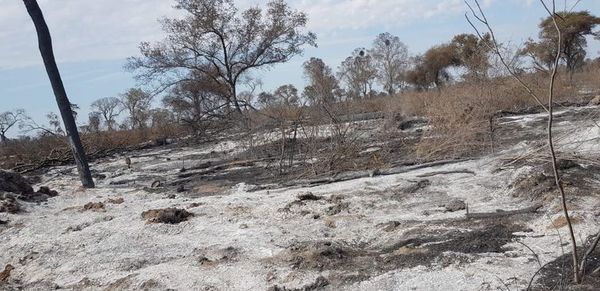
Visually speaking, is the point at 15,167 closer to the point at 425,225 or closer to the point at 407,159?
the point at 407,159

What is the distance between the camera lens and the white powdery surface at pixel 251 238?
4.45 metres

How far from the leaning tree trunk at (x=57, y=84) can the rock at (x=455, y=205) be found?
7.89 m

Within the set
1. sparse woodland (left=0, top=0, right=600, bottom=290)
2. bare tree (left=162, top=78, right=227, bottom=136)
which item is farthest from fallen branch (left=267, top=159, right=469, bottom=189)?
bare tree (left=162, top=78, right=227, bottom=136)

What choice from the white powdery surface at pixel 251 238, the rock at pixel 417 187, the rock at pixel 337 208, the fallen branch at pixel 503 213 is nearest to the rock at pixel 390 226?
the white powdery surface at pixel 251 238

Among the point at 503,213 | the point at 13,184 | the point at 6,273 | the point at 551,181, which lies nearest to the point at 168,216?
the point at 6,273

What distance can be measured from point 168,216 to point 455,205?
352cm

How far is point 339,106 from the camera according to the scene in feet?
37.6

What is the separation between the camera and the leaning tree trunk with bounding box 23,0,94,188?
1127 centimetres

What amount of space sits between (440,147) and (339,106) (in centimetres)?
259

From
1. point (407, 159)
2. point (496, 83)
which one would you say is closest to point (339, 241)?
point (407, 159)

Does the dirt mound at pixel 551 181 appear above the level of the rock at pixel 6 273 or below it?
above

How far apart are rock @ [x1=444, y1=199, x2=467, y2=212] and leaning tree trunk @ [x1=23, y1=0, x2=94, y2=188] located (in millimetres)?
7892

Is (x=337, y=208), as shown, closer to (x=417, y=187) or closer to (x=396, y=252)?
(x=417, y=187)

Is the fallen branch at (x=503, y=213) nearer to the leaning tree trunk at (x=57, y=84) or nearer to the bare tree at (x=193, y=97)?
the leaning tree trunk at (x=57, y=84)
